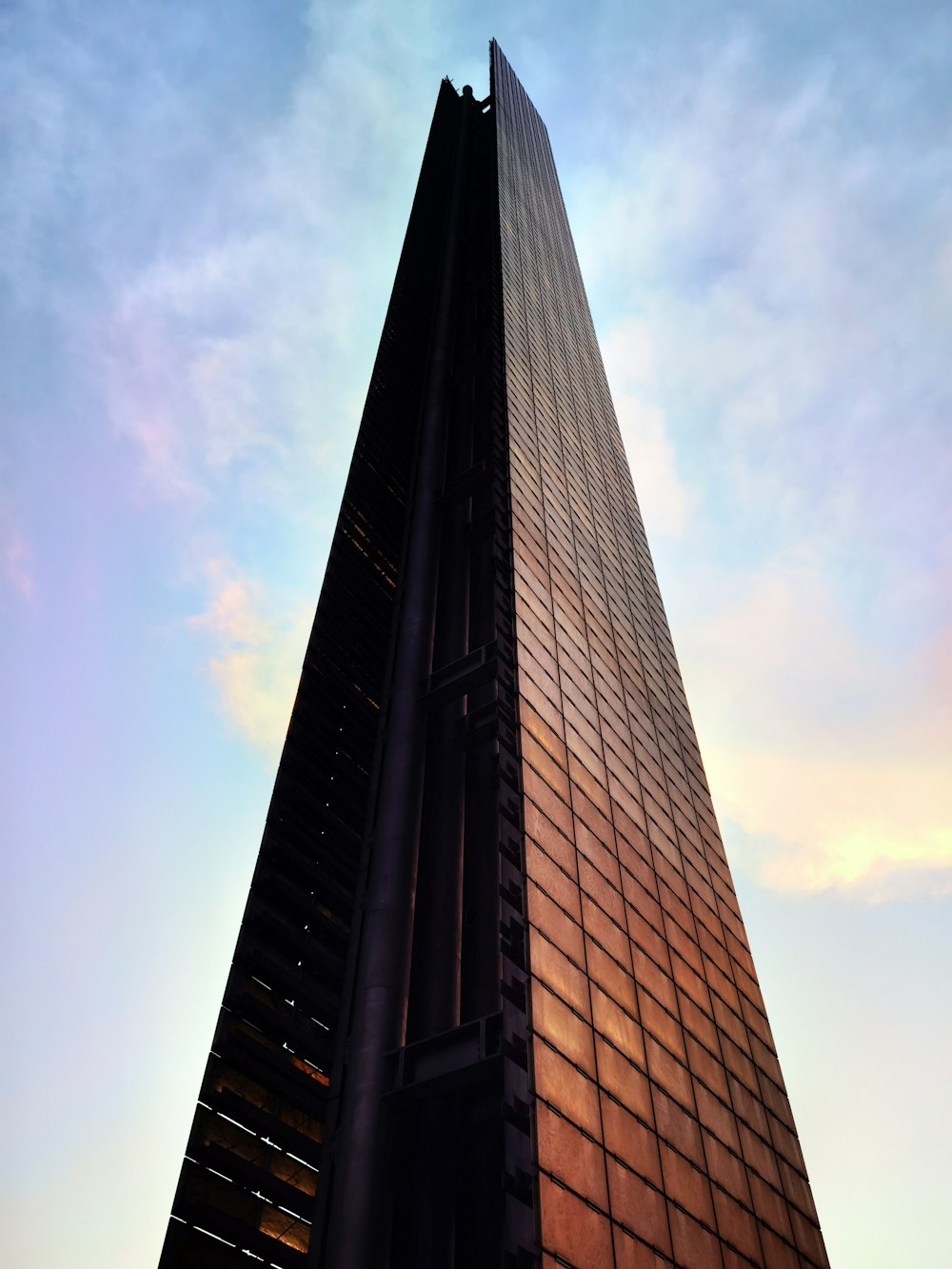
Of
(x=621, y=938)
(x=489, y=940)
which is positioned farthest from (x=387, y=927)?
(x=621, y=938)

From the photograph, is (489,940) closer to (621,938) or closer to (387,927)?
(387,927)

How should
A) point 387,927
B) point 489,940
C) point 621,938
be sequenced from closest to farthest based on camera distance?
point 621,938, point 387,927, point 489,940

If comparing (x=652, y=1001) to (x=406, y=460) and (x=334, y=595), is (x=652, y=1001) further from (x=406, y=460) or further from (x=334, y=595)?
(x=406, y=460)

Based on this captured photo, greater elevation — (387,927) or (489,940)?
(489,940)

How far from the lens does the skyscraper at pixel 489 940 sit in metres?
19.0

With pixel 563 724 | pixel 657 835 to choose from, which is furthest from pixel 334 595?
pixel 657 835

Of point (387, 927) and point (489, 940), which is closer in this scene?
point (387, 927)

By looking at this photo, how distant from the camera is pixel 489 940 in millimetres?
24906

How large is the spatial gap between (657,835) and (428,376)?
2762cm

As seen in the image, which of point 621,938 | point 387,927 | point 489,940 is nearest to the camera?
point 621,938

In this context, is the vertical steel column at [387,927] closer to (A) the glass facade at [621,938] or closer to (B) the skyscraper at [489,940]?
(B) the skyscraper at [489,940]

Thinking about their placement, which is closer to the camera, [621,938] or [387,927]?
[621,938]

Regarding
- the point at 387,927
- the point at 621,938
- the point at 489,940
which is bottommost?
the point at 621,938

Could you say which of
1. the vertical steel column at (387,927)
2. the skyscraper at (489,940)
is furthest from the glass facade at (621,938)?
the vertical steel column at (387,927)
